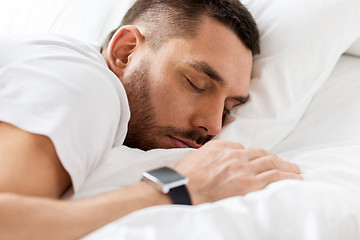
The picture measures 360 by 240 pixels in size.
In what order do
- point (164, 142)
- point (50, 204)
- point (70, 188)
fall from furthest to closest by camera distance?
point (164, 142) → point (70, 188) → point (50, 204)

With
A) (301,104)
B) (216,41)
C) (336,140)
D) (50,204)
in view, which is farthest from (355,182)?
(50,204)

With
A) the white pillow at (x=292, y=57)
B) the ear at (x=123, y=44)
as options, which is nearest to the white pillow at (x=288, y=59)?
the white pillow at (x=292, y=57)

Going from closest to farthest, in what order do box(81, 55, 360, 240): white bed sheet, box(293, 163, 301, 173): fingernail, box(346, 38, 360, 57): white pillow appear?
box(81, 55, 360, 240): white bed sheet, box(293, 163, 301, 173): fingernail, box(346, 38, 360, 57): white pillow

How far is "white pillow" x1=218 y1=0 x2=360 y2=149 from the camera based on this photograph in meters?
1.37

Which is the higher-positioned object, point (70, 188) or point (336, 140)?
point (336, 140)

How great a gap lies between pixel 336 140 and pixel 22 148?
0.90m

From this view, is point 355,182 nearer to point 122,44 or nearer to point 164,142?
point 164,142

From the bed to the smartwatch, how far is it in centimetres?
8

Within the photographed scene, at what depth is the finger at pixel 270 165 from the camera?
3.30 ft

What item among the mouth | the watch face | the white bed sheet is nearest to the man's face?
the mouth

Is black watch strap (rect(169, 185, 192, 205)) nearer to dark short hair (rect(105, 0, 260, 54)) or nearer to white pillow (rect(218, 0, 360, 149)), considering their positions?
white pillow (rect(218, 0, 360, 149))

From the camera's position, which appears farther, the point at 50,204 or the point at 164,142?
the point at 164,142

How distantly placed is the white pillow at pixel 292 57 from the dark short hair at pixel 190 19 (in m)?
0.07

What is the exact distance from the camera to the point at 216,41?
132 cm
